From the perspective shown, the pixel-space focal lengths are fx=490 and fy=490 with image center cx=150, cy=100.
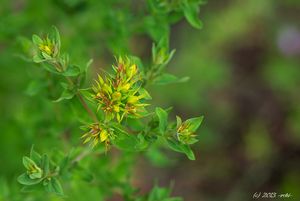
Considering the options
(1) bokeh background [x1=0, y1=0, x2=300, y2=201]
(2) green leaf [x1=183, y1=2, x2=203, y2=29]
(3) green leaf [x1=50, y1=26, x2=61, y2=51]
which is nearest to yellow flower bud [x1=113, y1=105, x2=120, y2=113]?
(3) green leaf [x1=50, y1=26, x2=61, y2=51]

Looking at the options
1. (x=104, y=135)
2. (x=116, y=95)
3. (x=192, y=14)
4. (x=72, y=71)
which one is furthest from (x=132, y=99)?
(x=192, y=14)

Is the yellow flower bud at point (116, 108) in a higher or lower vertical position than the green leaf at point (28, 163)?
higher

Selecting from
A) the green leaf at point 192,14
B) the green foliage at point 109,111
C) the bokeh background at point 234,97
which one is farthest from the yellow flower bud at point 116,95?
the bokeh background at point 234,97

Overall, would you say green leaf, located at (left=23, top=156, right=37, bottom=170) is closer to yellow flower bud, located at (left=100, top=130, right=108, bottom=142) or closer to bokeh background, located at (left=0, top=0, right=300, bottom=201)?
yellow flower bud, located at (left=100, top=130, right=108, bottom=142)

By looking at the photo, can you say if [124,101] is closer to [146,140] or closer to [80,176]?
[146,140]

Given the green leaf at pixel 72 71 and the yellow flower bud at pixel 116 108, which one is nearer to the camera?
the yellow flower bud at pixel 116 108

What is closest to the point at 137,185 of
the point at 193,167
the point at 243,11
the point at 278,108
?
the point at 193,167

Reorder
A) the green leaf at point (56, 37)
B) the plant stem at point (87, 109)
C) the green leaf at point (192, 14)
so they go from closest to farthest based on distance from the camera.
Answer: the green leaf at point (56, 37) → the plant stem at point (87, 109) → the green leaf at point (192, 14)

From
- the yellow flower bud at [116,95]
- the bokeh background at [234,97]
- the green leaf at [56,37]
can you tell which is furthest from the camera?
the bokeh background at [234,97]

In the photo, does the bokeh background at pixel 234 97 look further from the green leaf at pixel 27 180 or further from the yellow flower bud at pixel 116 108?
the yellow flower bud at pixel 116 108
